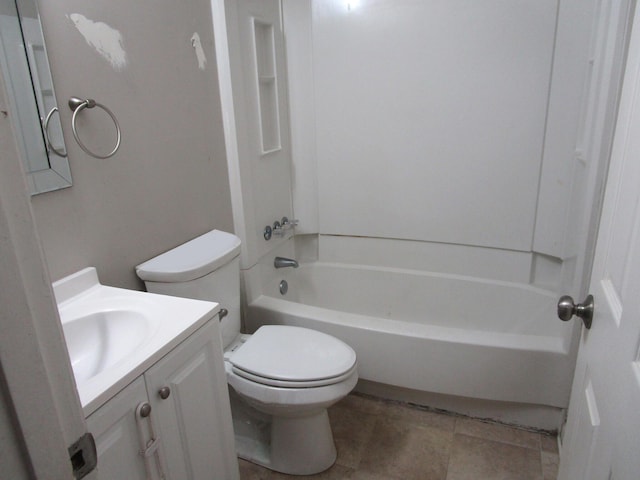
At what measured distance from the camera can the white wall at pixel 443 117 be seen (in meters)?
2.01

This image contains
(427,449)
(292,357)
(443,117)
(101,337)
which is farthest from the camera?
(443,117)

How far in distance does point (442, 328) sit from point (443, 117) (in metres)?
1.07

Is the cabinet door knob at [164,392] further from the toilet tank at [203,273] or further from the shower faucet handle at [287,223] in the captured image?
the shower faucet handle at [287,223]

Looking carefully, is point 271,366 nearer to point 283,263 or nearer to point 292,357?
point 292,357

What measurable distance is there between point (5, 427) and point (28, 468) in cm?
5

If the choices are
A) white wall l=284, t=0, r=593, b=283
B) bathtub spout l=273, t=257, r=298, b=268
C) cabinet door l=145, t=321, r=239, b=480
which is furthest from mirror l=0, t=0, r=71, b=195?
white wall l=284, t=0, r=593, b=283

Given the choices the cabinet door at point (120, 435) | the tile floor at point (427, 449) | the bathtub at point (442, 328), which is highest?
the cabinet door at point (120, 435)

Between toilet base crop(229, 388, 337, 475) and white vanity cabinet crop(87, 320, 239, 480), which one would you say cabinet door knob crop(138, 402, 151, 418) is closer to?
white vanity cabinet crop(87, 320, 239, 480)

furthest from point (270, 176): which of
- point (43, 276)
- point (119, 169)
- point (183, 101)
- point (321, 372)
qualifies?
point (43, 276)

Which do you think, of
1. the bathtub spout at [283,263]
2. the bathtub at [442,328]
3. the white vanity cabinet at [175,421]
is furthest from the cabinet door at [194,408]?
the bathtub spout at [283,263]

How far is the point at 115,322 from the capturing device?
124 centimetres

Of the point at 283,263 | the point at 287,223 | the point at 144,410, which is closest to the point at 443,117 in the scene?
the point at 287,223

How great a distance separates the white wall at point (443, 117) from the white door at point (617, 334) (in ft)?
4.34

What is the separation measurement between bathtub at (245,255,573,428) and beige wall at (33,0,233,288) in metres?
0.67
